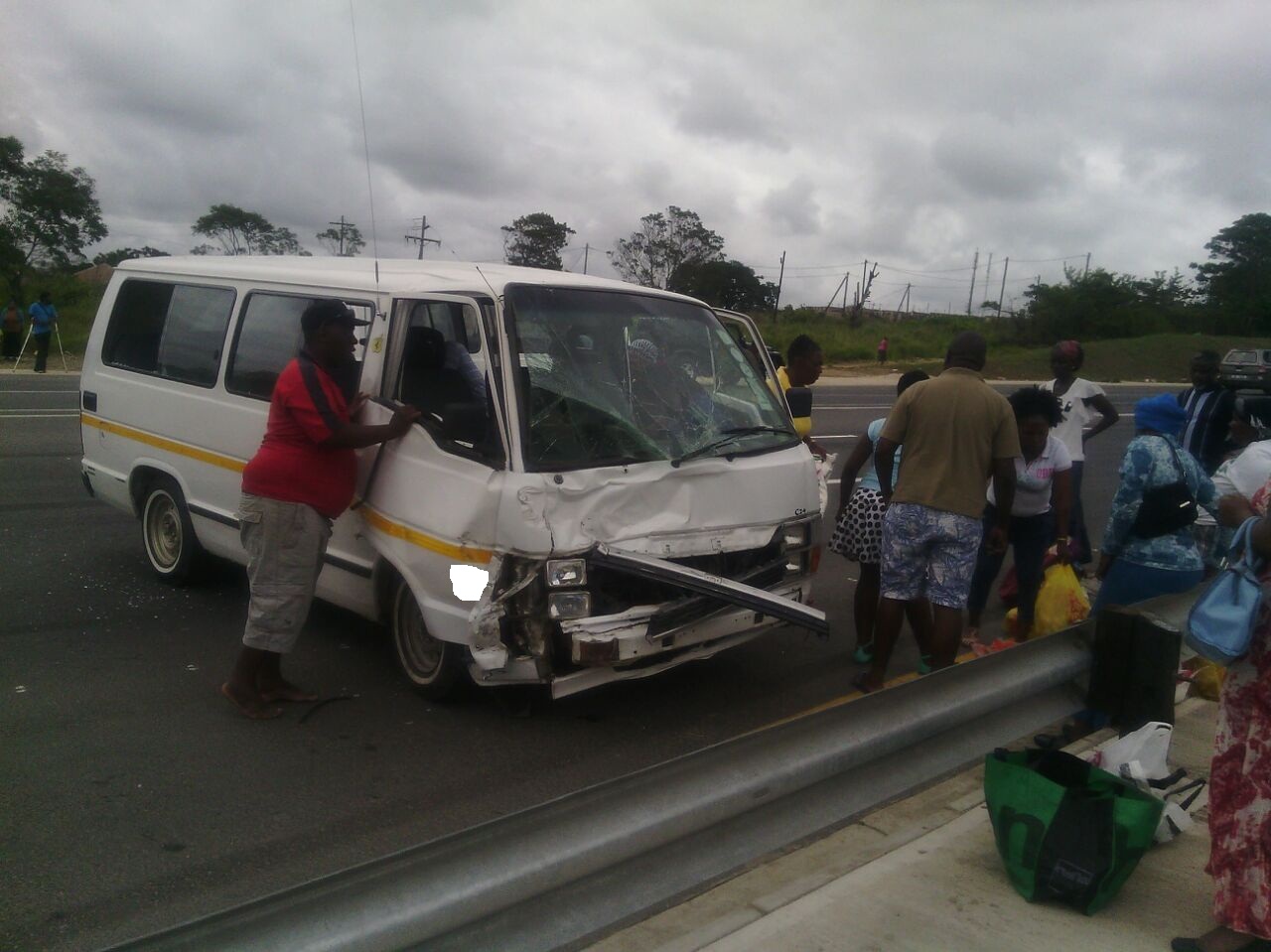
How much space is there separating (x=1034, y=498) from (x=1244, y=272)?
Result: 254ft

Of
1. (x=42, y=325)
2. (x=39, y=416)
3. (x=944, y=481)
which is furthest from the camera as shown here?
(x=42, y=325)

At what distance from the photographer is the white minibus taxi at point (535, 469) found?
4383 millimetres

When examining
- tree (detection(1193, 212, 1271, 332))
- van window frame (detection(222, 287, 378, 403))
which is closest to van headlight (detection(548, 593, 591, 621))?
van window frame (detection(222, 287, 378, 403))

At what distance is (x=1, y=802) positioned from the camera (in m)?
4.09

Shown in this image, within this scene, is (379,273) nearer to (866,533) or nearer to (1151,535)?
(866,533)

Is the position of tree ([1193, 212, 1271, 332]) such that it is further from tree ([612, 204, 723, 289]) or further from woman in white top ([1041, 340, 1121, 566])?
woman in white top ([1041, 340, 1121, 566])

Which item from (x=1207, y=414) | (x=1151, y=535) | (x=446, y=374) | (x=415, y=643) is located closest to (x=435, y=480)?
(x=446, y=374)

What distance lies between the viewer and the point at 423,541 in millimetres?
4668

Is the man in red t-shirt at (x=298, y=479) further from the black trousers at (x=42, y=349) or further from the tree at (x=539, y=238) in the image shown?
the black trousers at (x=42, y=349)

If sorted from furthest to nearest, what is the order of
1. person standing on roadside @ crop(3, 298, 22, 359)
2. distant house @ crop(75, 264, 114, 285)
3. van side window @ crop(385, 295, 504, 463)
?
distant house @ crop(75, 264, 114, 285) < person standing on roadside @ crop(3, 298, 22, 359) < van side window @ crop(385, 295, 504, 463)

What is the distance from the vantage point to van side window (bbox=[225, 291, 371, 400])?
581cm

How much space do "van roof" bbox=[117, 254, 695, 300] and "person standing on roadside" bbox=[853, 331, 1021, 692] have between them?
152 cm

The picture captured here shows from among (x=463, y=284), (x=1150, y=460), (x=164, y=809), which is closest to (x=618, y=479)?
(x=463, y=284)

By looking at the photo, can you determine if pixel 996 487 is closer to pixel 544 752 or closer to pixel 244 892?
pixel 544 752
